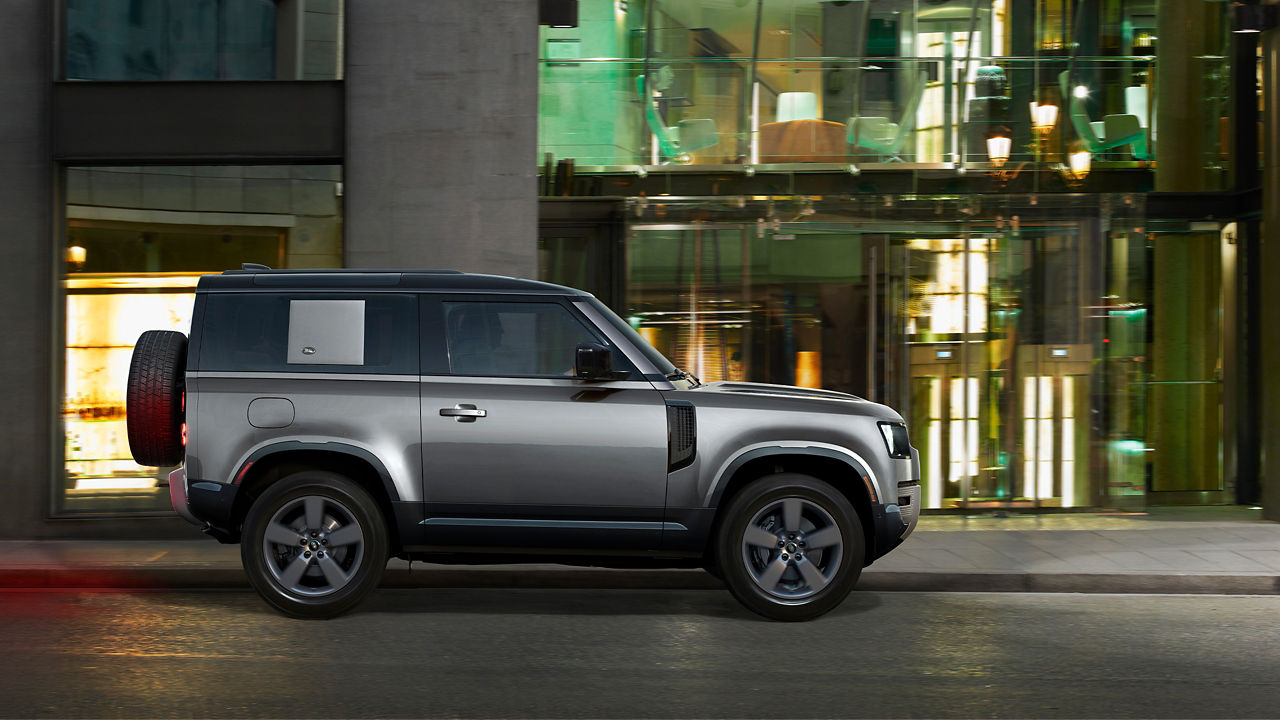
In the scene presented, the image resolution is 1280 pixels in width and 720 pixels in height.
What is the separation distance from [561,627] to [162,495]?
17.0ft

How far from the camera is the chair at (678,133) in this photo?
1264cm

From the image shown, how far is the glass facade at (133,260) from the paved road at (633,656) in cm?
261

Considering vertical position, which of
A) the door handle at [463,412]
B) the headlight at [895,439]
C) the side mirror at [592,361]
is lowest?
the headlight at [895,439]

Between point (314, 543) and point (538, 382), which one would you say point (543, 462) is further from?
point (314, 543)

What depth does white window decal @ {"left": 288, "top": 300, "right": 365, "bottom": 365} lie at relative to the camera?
7.49 m

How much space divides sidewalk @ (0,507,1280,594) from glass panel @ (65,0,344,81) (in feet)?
13.3

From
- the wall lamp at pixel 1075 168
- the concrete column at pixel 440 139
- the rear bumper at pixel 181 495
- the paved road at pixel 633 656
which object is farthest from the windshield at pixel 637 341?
the wall lamp at pixel 1075 168

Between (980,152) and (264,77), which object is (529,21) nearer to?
(264,77)

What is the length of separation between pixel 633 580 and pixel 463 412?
2.05 m

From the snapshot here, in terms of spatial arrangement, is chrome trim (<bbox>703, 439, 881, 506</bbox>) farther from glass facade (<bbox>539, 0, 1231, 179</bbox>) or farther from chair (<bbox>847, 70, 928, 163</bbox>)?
chair (<bbox>847, 70, 928, 163</bbox>)

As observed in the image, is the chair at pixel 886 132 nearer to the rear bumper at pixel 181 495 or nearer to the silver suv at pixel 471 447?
the silver suv at pixel 471 447

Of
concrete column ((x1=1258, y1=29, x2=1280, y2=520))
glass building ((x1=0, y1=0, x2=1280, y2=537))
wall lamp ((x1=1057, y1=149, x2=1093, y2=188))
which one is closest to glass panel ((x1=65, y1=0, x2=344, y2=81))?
glass building ((x1=0, y1=0, x2=1280, y2=537))

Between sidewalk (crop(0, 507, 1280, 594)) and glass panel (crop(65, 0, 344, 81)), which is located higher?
glass panel (crop(65, 0, 344, 81))

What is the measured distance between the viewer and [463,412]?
7344 mm
